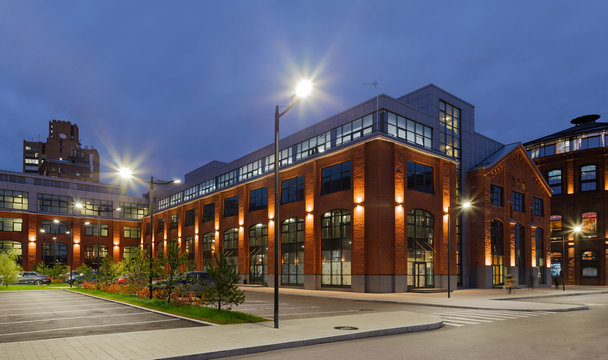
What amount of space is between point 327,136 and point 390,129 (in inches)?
272

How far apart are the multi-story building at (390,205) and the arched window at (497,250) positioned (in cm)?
11

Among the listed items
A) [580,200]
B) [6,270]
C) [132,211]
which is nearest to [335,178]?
[6,270]

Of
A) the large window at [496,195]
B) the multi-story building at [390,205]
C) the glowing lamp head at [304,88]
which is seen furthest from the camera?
the large window at [496,195]

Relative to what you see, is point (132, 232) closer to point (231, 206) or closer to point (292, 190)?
point (231, 206)

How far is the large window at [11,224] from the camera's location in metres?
72.1

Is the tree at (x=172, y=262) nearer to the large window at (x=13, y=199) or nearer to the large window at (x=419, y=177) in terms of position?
the large window at (x=419, y=177)

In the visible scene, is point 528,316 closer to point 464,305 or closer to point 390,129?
point 464,305

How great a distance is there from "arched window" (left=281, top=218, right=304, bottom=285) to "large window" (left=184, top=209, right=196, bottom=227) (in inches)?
1029

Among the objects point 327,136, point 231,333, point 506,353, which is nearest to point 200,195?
point 327,136

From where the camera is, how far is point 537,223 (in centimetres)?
5406

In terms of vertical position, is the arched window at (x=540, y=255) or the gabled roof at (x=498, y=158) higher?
the gabled roof at (x=498, y=158)

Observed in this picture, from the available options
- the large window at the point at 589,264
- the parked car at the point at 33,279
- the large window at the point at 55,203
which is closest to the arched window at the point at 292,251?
the parked car at the point at 33,279

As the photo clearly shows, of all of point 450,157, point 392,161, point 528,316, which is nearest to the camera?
point 528,316

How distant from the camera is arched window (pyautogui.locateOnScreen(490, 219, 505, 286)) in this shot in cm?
4631
